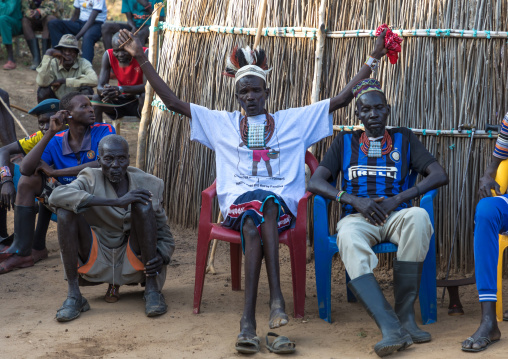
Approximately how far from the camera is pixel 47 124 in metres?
5.21

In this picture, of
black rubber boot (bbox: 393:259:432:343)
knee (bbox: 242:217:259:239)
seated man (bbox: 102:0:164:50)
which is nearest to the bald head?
knee (bbox: 242:217:259:239)

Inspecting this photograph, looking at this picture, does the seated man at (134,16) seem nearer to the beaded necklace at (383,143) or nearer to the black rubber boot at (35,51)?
the black rubber boot at (35,51)

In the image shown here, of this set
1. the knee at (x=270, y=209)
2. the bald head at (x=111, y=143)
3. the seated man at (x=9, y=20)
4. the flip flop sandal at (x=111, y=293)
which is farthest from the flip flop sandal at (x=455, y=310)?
the seated man at (x=9, y=20)

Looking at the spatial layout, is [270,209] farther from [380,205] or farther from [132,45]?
[132,45]

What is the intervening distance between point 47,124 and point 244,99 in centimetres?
189

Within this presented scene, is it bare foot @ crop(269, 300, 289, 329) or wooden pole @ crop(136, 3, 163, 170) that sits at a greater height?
wooden pole @ crop(136, 3, 163, 170)

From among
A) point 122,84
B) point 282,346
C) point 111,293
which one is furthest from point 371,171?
point 122,84

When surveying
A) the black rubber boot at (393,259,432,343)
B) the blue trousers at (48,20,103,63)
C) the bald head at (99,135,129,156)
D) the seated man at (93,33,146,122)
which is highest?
the blue trousers at (48,20,103,63)

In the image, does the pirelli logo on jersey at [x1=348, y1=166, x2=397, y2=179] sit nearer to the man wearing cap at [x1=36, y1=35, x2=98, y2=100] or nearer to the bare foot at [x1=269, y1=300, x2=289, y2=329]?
the bare foot at [x1=269, y1=300, x2=289, y2=329]

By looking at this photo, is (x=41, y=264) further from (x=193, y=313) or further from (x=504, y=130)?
(x=504, y=130)

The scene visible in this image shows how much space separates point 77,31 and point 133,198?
6.63 m

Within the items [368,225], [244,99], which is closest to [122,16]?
[244,99]

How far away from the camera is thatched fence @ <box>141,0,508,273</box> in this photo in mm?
4473

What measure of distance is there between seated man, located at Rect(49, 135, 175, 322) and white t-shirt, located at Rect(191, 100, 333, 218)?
1.52 ft
